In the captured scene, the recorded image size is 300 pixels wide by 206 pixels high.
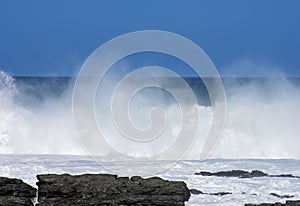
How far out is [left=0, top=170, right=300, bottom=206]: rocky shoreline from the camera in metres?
9.45

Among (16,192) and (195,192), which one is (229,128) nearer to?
(195,192)

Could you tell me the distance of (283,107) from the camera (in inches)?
1330

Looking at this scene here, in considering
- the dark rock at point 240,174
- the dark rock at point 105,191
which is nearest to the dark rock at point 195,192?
the dark rock at point 240,174

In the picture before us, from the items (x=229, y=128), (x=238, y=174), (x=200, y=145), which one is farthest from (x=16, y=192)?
(x=229, y=128)

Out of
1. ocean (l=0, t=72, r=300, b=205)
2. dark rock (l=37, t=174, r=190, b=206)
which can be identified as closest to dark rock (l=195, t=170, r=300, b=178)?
ocean (l=0, t=72, r=300, b=205)

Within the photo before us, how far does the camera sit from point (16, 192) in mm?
9953

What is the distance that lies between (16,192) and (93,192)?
1.25 metres

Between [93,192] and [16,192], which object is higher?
[16,192]

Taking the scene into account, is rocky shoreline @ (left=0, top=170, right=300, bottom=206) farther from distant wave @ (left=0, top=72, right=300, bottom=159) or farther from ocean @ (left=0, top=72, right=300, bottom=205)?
distant wave @ (left=0, top=72, right=300, bottom=159)

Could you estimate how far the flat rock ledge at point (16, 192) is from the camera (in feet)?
31.1

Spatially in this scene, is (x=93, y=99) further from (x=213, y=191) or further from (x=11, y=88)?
(x=213, y=191)

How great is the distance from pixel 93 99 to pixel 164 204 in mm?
26476

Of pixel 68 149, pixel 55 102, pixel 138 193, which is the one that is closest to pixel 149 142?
pixel 68 149

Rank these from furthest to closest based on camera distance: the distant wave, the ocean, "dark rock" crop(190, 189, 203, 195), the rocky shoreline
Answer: the distant wave < the ocean < "dark rock" crop(190, 189, 203, 195) < the rocky shoreline
